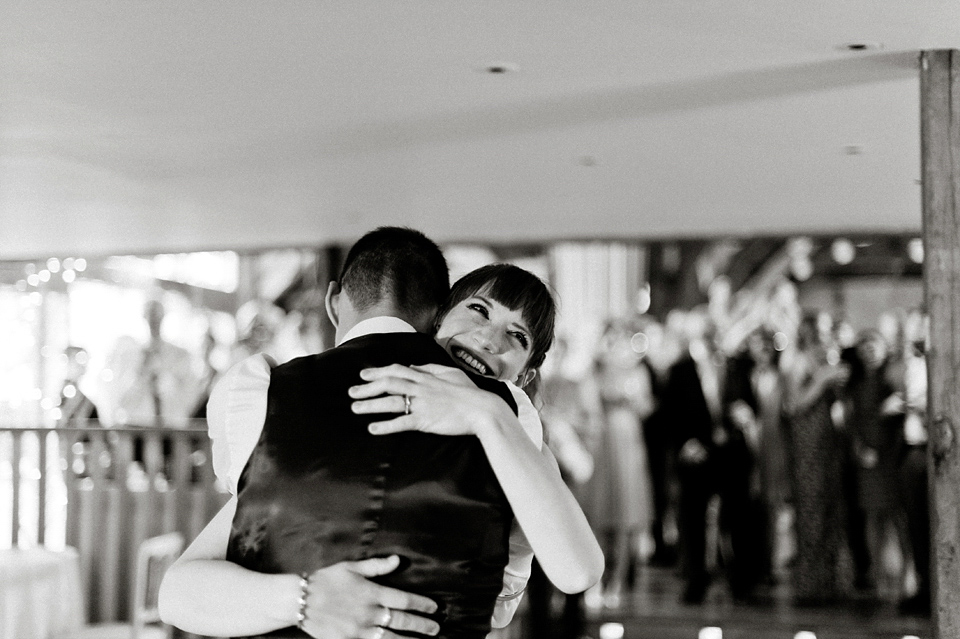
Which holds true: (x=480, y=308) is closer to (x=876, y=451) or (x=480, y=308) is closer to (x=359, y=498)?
(x=359, y=498)

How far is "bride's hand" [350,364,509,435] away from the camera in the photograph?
146 centimetres

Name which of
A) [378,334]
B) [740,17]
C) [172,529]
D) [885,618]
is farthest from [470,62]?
[885,618]

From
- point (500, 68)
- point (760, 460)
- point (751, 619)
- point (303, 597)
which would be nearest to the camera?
point (303, 597)

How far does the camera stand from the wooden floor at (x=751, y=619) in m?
6.16

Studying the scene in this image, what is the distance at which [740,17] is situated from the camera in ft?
11.4

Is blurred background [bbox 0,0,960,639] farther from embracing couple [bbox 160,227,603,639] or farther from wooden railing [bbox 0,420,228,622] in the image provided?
embracing couple [bbox 160,227,603,639]

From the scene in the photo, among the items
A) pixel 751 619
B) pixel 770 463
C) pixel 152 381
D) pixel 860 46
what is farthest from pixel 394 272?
pixel 152 381

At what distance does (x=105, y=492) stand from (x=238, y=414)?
5.44 m

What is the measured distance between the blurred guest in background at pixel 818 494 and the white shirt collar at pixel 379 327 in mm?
5743

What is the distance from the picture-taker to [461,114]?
4801mm

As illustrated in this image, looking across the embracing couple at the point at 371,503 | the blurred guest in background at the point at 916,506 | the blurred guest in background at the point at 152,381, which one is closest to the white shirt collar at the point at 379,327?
the embracing couple at the point at 371,503

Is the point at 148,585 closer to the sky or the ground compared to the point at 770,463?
closer to the ground

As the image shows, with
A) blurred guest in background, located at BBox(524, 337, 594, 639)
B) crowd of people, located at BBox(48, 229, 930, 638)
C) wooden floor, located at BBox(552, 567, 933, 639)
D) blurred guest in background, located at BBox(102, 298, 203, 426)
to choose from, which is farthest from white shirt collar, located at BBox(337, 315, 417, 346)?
blurred guest in background, located at BBox(102, 298, 203, 426)

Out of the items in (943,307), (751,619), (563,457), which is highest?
(943,307)
